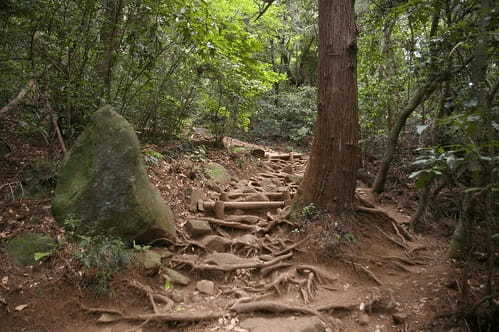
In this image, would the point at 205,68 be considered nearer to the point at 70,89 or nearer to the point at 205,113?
the point at 205,113

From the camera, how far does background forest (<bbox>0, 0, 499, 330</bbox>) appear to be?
3.15 metres

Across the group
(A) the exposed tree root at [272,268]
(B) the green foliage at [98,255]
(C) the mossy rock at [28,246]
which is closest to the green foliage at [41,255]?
(C) the mossy rock at [28,246]

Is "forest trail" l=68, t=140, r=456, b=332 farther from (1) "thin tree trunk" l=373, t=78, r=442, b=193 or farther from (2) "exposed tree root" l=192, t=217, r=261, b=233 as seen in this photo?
(1) "thin tree trunk" l=373, t=78, r=442, b=193

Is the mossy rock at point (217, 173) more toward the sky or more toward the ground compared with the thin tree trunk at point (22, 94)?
more toward the ground

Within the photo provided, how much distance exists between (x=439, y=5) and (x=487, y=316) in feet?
16.3

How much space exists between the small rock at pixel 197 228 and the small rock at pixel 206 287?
117 centimetres

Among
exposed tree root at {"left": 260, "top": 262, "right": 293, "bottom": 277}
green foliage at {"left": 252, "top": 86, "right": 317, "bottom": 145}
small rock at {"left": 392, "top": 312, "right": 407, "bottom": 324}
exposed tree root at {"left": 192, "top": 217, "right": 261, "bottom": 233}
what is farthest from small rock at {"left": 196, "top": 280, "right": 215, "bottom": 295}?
green foliage at {"left": 252, "top": 86, "right": 317, "bottom": 145}

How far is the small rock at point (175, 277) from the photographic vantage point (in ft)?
15.1

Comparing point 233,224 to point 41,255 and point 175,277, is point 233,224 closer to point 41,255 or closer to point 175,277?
point 175,277

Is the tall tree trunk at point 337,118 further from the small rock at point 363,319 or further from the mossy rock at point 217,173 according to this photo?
the mossy rock at point 217,173

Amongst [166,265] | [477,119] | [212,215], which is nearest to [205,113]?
[212,215]

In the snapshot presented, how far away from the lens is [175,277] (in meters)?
4.63

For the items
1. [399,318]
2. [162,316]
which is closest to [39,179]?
[162,316]

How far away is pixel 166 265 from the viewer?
4.88m
